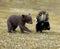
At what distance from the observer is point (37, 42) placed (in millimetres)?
11102

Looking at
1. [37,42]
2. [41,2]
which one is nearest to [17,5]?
[41,2]

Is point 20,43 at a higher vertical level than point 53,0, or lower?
higher

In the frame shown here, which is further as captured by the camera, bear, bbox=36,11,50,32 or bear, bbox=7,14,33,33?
bear, bbox=36,11,50,32

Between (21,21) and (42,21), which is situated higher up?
(21,21)

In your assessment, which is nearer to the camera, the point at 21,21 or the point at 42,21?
the point at 21,21

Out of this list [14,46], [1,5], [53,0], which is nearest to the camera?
[14,46]

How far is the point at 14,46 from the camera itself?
9.91 metres

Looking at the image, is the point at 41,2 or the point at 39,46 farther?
the point at 41,2

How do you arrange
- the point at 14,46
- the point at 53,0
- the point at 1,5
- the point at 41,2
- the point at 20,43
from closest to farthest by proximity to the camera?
the point at 14,46
the point at 20,43
the point at 1,5
the point at 41,2
the point at 53,0

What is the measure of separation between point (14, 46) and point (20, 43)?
710 millimetres

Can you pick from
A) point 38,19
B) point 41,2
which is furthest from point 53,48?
point 41,2

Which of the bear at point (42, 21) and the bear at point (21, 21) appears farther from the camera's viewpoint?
the bear at point (42, 21)

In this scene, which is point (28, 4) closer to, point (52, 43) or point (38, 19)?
point (38, 19)

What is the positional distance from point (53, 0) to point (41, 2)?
3.66 m
